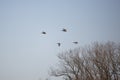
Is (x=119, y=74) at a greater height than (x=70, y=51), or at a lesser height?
lesser

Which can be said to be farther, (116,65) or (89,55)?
(89,55)

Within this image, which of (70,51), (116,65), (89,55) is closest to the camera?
(116,65)

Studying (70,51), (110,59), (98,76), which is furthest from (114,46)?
(70,51)

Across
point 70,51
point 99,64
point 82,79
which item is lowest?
point 82,79

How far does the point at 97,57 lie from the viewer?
33719 millimetres

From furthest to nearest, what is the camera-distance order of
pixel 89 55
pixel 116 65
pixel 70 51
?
pixel 70 51
pixel 89 55
pixel 116 65

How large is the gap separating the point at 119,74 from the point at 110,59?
260 centimetres

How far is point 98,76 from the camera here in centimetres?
3347

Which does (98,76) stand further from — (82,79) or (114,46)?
(114,46)

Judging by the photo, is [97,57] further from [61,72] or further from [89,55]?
[61,72]

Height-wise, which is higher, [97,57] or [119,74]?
[97,57]

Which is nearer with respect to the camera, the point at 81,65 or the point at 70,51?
the point at 81,65

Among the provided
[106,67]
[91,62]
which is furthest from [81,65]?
[106,67]

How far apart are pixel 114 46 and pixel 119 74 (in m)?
4.23
